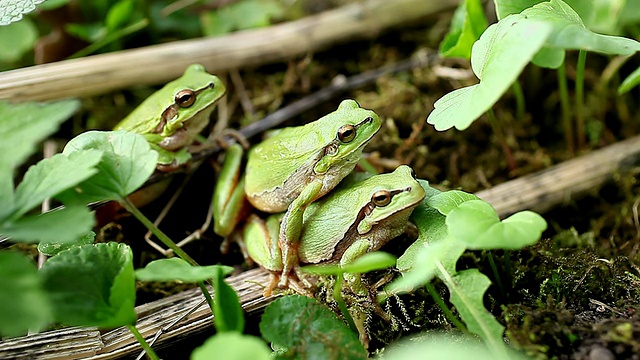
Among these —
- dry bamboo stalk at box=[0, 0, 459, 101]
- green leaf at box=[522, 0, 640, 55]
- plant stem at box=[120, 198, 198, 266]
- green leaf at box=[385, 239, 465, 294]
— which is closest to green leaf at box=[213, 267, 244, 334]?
plant stem at box=[120, 198, 198, 266]

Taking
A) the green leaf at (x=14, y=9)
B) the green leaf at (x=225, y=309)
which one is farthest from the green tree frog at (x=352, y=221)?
the green leaf at (x=14, y=9)

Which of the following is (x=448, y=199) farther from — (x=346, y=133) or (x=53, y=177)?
(x=53, y=177)

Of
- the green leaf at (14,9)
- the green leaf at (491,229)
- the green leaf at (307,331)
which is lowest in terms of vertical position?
the green leaf at (307,331)

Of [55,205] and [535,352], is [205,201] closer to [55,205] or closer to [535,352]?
[55,205]

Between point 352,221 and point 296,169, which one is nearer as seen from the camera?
point 352,221

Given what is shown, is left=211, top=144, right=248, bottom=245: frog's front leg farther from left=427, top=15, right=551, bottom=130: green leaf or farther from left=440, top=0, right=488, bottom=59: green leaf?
left=440, top=0, right=488, bottom=59: green leaf

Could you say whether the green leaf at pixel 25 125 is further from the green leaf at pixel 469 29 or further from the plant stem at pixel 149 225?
the green leaf at pixel 469 29

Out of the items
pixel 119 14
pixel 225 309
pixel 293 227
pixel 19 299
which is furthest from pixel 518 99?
pixel 19 299
